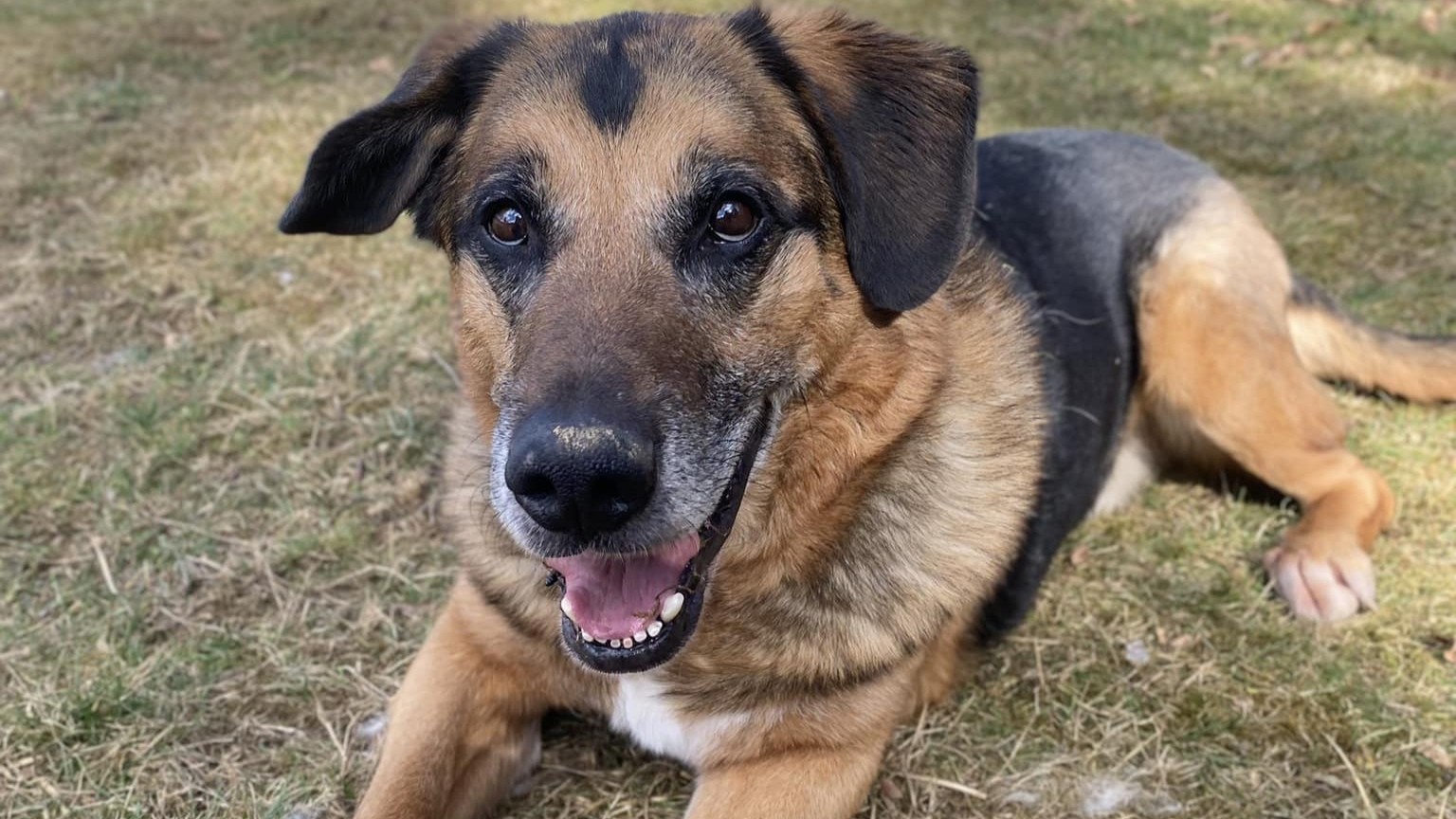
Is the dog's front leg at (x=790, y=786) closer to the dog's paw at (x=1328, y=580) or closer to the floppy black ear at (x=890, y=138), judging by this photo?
the floppy black ear at (x=890, y=138)

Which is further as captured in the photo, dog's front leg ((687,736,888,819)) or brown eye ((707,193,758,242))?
dog's front leg ((687,736,888,819))

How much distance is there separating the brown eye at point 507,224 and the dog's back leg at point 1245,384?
97.6 inches

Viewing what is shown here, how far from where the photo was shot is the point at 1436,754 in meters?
3.03

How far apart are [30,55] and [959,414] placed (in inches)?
321

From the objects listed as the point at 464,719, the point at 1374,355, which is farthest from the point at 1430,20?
the point at 464,719

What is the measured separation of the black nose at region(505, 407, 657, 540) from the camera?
6.79 feet

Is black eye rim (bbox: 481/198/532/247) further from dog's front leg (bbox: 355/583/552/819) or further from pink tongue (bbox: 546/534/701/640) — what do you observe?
dog's front leg (bbox: 355/583/552/819)

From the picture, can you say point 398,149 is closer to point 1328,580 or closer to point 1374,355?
point 1328,580

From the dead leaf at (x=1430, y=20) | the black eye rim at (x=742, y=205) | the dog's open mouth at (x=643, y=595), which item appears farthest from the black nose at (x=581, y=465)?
the dead leaf at (x=1430, y=20)

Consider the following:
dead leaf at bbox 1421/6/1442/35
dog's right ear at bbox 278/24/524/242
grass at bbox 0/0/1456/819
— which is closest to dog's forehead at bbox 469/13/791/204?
dog's right ear at bbox 278/24/524/242

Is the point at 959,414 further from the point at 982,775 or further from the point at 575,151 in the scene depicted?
the point at 575,151

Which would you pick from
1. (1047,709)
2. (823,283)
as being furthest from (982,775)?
(823,283)

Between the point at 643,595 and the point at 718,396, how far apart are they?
50 cm

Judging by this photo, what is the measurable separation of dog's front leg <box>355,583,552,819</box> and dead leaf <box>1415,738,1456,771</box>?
240cm
